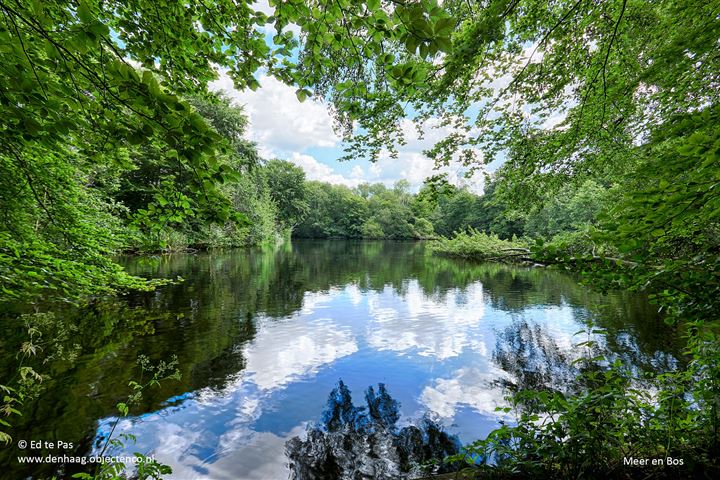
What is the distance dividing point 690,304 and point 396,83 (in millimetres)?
3354

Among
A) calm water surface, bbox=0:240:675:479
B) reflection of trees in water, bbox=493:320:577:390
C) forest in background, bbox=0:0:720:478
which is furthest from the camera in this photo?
reflection of trees in water, bbox=493:320:577:390

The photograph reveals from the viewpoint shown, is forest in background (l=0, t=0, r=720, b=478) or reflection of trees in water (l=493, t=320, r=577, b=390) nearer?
forest in background (l=0, t=0, r=720, b=478)

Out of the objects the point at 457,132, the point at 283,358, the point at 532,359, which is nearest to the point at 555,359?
the point at 532,359

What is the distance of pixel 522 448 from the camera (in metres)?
3.10

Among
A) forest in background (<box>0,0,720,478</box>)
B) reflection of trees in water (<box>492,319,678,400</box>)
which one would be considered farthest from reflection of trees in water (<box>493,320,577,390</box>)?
forest in background (<box>0,0,720,478</box>)

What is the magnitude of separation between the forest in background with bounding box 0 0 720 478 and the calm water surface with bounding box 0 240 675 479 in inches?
37.4

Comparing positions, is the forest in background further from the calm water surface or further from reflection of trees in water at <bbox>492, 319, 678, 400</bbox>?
the calm water surface

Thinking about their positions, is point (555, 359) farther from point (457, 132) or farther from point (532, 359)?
point (457, 132)

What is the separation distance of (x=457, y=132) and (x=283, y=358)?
697cm

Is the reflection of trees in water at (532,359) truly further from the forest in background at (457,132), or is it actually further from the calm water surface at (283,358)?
the forest in background at (457,132)

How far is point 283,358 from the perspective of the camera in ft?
25.3

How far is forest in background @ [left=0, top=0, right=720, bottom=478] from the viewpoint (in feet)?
5.81

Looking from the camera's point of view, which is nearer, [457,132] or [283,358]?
[457,132]

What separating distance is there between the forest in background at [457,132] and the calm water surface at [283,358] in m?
0.95
